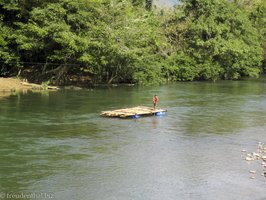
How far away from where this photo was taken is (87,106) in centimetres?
3462

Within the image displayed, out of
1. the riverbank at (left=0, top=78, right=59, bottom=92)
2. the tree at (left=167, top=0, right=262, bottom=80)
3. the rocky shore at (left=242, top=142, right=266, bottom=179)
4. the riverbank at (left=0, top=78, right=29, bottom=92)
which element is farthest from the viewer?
the tree at (left=167, top=0, right=262, bottom=80)

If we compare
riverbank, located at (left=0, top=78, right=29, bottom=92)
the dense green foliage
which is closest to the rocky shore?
the dense green foliage

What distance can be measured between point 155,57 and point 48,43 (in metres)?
14.1

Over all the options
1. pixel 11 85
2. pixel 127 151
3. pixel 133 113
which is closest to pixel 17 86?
pixel 11 85

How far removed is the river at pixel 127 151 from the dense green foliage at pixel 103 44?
41.1 feet

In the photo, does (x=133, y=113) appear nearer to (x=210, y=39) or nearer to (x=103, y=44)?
(x=103, y=44)

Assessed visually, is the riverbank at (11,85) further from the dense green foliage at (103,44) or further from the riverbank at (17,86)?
the dense green foliage at (103,44)

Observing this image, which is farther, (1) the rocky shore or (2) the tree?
(2) the tree

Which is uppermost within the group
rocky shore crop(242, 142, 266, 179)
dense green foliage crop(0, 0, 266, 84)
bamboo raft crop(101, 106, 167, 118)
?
dense green foliage crop(0, 0, 266, 84)

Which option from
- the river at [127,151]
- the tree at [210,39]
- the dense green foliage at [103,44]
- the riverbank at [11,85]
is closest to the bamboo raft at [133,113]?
the river at [127,151]

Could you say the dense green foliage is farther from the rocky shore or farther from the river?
the rocky shore

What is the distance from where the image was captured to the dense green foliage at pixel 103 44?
47.5m

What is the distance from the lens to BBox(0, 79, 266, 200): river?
15.4 m

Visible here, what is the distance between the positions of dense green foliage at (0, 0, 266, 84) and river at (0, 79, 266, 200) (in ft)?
41.1
